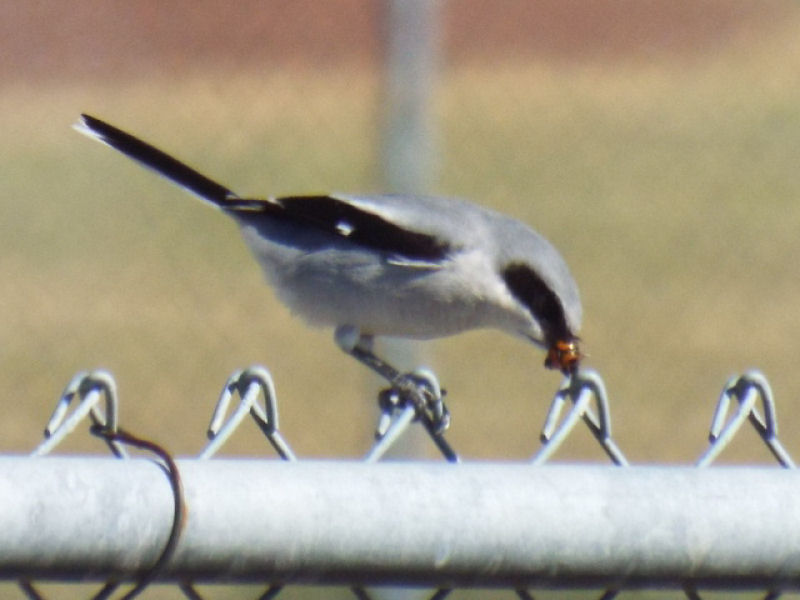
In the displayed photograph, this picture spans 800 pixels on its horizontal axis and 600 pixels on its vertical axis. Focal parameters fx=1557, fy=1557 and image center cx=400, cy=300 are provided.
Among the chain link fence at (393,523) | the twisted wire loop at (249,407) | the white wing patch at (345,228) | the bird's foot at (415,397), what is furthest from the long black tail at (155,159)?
the chain link fence at (393,523)

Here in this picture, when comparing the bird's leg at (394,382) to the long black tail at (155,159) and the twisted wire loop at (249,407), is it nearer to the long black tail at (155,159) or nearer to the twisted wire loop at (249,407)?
the long black tail at (155,159)

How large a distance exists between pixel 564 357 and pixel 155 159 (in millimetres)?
966

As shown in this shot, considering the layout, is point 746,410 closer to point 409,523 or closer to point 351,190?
point 409,523

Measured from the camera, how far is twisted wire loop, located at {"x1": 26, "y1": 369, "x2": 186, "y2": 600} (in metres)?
1.13

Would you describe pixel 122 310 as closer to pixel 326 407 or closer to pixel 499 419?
pixel 326 407

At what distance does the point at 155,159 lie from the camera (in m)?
3.27

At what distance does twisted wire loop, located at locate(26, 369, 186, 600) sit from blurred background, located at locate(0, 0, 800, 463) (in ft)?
10.5

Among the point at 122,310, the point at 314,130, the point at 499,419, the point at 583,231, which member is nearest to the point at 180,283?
the point at 122,310

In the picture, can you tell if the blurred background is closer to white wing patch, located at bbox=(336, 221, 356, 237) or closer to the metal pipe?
white wing patch, located at bbox=(336, 221, 356, 237)

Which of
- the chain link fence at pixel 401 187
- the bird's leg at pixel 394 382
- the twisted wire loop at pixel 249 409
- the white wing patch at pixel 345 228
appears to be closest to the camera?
the twisted wire loop at pixel 249 409

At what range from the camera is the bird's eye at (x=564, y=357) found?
2.94 metres

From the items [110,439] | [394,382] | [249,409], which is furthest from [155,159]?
[110,439]

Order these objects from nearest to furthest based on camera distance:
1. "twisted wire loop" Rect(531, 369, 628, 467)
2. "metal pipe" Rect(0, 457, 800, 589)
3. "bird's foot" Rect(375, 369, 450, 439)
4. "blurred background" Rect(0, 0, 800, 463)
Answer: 1. "metal pipe" Rect(0, 457, 800, 589)
2. "twisted wire loop" Rect(531, 369, 628, 467)
3. "bird's foot" Rect(375, 369, 450, 439)
4. "blurred background" Rect(0, 0, 800, 463)

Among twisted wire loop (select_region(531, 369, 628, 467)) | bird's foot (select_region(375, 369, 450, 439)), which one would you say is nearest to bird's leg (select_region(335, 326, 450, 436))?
bird's foot (select_region(375, 369, 450, 439))
